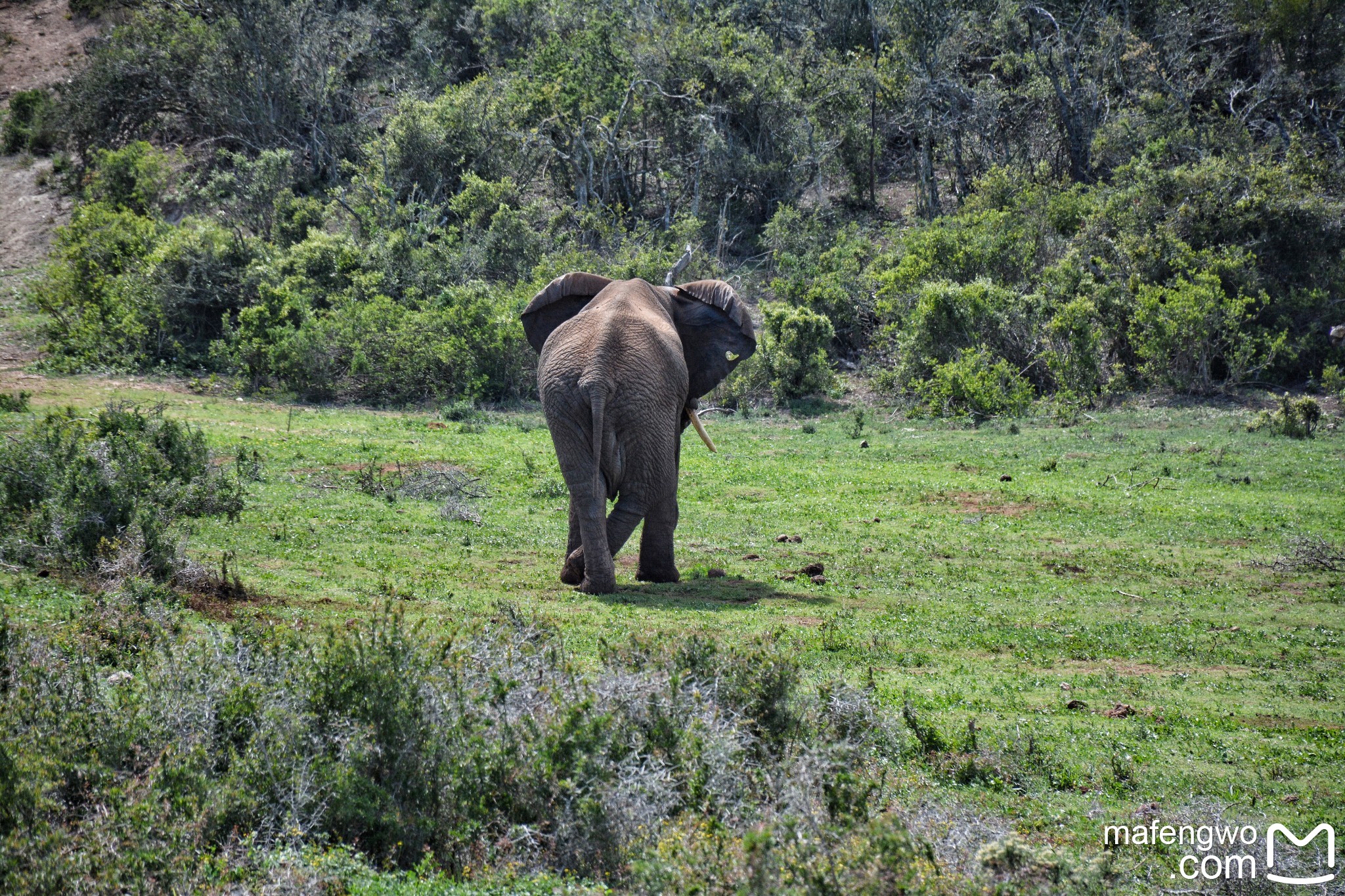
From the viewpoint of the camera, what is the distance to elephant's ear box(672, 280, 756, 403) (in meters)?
13.4

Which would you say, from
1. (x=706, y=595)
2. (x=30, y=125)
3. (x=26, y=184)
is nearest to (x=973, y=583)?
(x=706, y=595)

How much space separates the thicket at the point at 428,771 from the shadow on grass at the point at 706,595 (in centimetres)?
331

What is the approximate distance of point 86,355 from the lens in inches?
1105

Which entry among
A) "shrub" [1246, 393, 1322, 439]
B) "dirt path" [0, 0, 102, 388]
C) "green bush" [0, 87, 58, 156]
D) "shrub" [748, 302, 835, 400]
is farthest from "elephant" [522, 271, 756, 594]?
"green bush" [0, 87, 58, 156]

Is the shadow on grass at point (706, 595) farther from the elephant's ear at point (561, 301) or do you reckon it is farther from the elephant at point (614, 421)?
the elephant's ear at point (561, 301)

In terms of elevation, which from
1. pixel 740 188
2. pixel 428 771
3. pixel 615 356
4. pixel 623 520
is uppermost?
pixel 740 188

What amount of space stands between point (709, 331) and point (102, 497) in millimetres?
6572

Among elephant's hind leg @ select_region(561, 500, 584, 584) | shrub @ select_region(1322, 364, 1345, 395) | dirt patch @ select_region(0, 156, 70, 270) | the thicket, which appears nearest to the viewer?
the thicket

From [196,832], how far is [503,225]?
30974mm

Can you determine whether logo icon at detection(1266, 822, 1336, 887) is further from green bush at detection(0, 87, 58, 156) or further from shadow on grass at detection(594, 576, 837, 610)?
green bush at detection(0, 87, 58, 156)

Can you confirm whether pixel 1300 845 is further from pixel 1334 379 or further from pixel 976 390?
pixel 1334 379

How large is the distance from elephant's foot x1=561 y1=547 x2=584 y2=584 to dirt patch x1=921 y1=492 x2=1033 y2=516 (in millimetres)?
7425

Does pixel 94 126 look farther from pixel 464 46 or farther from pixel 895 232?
pixel 895 232

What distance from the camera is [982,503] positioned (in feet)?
58.0
